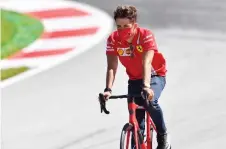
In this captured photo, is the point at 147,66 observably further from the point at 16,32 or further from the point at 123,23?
the point at 16,32

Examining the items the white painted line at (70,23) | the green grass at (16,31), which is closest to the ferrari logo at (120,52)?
the green grass at (16,31)

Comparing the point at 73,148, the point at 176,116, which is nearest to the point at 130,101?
the point at 73,148

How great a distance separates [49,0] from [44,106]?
8335 millimetres

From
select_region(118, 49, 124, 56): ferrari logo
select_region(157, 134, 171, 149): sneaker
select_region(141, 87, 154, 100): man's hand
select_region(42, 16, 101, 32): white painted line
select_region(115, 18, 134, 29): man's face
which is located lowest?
select_region(42, 16, 101, 32): white painted line

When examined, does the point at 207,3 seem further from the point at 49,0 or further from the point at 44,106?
the point at 44,106

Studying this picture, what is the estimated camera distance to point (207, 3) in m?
17.8

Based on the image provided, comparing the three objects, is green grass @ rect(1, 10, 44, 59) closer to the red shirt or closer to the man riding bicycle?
the man riding bicycle

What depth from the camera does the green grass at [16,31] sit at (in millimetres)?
14711

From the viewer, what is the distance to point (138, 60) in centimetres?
768

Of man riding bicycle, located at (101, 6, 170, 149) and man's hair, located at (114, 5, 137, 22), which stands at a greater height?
man's hair, located at (114, 5, 137, 22)

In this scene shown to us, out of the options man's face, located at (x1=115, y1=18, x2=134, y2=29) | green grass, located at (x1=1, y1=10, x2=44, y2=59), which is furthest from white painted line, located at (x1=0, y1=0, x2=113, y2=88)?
man's face, located at (x1=115, y1=18, x2=134, y2=29)

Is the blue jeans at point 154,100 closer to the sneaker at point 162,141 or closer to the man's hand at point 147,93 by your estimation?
the sneaker at point 162,141

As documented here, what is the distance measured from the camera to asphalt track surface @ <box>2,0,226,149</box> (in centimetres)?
973

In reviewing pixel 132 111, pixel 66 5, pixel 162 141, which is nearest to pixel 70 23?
pixel 66 5
